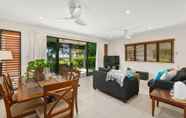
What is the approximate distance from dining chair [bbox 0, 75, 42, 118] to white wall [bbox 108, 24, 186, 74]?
5194 mm

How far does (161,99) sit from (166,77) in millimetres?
849

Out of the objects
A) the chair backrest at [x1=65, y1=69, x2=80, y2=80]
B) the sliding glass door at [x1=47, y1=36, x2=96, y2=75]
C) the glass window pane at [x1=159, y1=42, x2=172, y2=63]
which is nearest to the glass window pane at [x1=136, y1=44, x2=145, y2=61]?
the glass window pane at [x1=159, y1=42, x2=172, y2=63]

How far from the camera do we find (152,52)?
554cm

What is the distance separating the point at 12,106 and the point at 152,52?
5.70 meters

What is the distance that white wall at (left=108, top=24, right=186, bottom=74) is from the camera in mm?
4551

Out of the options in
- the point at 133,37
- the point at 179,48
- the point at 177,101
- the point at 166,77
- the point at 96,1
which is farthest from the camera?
the point at 133,37

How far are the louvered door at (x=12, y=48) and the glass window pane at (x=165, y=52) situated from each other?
5.87 metres

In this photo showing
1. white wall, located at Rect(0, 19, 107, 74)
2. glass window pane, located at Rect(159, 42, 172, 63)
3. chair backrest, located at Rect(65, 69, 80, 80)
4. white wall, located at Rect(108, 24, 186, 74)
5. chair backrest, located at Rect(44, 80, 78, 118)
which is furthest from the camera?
glass window pane, located at Rect(159, 42, 172, 63)

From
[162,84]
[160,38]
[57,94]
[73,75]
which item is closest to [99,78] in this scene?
[73,75]

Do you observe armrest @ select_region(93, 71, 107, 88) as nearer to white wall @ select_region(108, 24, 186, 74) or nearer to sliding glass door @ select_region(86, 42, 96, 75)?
sliding glass door @ select_region(86, 42, 96, 75)

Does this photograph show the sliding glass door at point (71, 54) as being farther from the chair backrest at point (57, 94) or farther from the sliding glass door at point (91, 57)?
the chair backrest at point (57, 94)

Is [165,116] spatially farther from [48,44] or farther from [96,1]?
[48,44]

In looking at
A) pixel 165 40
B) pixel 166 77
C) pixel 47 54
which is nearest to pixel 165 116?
pixel 166 77

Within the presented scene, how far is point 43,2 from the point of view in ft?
8.32
